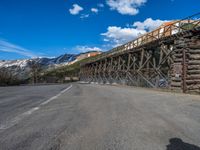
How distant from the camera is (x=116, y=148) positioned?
3389 mm

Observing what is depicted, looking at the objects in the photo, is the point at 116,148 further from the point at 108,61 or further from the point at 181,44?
the point at 108,61

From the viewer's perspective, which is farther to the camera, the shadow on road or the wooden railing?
the wooden railing

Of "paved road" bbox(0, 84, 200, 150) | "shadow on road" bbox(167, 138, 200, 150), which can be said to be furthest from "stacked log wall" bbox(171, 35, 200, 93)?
"shadow on road" bbox(167, 138, 200, 150)

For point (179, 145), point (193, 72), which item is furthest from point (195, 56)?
point (179, 145)

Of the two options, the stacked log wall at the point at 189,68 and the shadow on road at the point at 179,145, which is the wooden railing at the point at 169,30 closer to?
the stacked log wall at the point at 189,68

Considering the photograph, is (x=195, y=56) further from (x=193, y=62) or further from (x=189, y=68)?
(x=189, y=68)

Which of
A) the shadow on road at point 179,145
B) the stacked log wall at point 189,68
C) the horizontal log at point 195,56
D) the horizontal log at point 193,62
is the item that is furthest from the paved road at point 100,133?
the horizontal log at point 195,56

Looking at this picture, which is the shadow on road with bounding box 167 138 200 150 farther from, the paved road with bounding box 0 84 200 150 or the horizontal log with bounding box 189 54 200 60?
the horizontal log with bounding box 189 54 200 60

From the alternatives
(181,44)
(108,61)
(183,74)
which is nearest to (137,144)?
(183,74)

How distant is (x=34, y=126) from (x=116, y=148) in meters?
2.17

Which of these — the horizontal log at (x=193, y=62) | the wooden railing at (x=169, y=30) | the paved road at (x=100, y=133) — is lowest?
the paved road at (x=100, y=133)

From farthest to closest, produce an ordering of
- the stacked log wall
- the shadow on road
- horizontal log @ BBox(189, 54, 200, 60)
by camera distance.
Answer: horizontal log @ BBox(189, 54, 200, 60) → the stacked log wall → the shadow on road

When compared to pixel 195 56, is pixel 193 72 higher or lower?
lower

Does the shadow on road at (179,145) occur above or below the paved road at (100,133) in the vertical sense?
below
